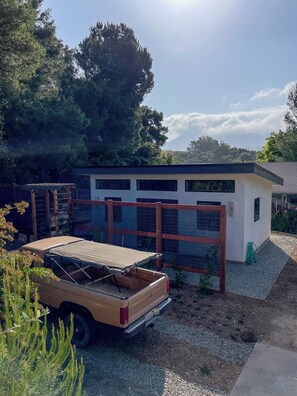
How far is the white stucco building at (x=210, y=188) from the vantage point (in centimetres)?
933

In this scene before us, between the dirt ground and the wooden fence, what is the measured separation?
2.39ft

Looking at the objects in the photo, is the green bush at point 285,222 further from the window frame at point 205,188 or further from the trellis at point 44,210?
the trellis at point 44,210

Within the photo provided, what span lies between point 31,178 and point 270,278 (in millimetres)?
13754

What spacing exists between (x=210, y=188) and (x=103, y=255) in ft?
17.7

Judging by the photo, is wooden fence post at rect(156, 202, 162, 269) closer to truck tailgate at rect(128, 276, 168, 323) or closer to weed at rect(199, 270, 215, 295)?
weed at rect(199, 270, 215, 295)

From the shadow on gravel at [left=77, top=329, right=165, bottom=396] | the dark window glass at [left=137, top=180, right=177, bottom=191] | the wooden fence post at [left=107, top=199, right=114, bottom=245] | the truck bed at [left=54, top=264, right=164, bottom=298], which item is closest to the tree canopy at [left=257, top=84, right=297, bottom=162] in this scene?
the dark window glass at [left=137, top=180, right=177, bottom=191]

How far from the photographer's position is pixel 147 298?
4.91 metres

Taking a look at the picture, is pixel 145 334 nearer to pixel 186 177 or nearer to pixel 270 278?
pixel 270 278

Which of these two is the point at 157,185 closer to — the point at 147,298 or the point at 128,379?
the point at 147,298

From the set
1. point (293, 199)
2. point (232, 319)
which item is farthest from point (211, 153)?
point (232, 319)

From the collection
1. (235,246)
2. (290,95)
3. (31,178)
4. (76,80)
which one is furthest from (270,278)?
(290,95)

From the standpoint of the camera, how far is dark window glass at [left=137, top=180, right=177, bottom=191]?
1036cm

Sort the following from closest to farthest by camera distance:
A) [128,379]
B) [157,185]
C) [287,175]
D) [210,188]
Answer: [128,379], [210,188], [157,185], [287,175]

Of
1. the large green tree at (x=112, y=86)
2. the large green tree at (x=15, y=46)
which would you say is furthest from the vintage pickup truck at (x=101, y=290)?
the large green tree at (x=112, y=86)
